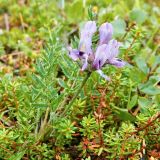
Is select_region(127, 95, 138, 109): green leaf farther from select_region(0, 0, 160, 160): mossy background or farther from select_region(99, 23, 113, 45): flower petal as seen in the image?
select_region(99, 23, 113, 45): flower petal

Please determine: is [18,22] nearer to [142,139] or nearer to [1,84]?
[1,84]

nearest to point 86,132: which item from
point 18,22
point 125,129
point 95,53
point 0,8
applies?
point 125,129

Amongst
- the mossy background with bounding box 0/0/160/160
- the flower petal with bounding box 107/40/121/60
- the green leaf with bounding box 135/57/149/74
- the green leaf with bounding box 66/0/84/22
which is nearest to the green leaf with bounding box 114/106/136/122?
the mossy background with bounding box 0/0/160/160

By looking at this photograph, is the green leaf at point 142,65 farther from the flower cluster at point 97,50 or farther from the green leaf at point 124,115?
the flower cluster at point 97,50

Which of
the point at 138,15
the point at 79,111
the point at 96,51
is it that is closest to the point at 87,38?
the point at 96,51

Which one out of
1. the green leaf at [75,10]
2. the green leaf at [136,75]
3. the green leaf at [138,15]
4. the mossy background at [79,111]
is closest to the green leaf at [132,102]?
the mossy background at [79,111]

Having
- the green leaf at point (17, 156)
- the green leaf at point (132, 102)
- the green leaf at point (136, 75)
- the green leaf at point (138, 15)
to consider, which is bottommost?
the green leaf at point (17, 156)

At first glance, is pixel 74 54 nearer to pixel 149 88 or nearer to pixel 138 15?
pixel 149 88

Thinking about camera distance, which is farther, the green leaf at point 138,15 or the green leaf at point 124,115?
the green leaf at point 138,15
